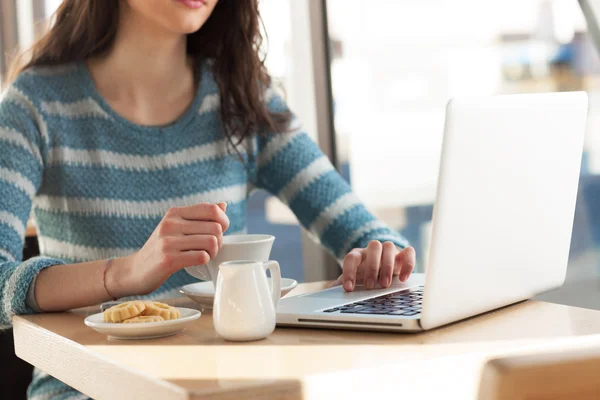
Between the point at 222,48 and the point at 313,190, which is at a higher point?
the point at 222,48

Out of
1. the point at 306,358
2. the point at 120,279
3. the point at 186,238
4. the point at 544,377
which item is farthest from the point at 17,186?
the point at 544,377

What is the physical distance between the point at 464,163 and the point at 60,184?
930 millimetres

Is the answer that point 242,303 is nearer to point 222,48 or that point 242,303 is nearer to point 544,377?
point 544,377

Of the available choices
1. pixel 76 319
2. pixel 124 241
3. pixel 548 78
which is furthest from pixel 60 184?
pixel 548 78

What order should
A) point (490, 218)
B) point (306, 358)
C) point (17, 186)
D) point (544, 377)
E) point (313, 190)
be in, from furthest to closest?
point (313, 190), point (17, 186), point (490, 218), point (306, 358), point (544, 377)

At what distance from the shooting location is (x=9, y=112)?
1559 mm

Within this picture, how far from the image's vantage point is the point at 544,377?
531mm

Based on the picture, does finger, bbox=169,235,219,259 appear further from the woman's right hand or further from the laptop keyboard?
the laptop keyboard

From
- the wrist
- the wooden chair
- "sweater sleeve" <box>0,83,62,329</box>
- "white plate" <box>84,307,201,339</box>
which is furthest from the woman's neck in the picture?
the wooden chair

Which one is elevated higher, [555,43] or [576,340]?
[555,43]

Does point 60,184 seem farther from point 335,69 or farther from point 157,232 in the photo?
point 335,69

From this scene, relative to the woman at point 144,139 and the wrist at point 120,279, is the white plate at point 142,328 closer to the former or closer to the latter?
the wrist at point 120,279

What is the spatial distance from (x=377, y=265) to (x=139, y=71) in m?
0.70

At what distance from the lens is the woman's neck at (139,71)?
170 centimetres
